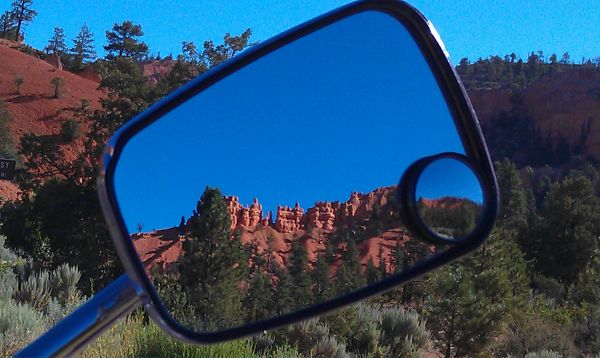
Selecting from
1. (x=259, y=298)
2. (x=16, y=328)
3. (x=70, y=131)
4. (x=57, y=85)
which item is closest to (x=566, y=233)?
(x=16, y=328)

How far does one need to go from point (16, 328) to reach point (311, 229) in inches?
169

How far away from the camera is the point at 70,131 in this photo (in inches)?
1432

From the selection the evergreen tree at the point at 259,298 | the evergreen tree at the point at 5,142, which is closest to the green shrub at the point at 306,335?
the evergreen tree at the point at 259,298

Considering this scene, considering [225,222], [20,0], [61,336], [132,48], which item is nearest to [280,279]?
[225,222]

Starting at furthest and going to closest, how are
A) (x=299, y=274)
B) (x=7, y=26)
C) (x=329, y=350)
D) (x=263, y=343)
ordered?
(x=7, y=26), (x=329, y=350), (x=263, y=343), (x=299, y=274)

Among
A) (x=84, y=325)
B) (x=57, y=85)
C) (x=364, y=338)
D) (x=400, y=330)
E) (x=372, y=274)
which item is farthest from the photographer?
(x=57, y=85)

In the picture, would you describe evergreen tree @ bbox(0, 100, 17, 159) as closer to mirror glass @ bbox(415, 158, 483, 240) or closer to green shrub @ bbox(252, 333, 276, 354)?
green shrub @ bbox(252, 333, 276, 354)

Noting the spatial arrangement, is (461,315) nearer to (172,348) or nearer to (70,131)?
(172,348)

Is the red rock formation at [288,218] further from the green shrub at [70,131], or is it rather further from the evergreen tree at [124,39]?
the evergreen tree at [124,39]

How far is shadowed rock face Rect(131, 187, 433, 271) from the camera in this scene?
1439 mm

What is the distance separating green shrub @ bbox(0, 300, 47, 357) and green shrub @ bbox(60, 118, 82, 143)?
2673 cm

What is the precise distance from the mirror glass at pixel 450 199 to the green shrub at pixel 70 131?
31543mm

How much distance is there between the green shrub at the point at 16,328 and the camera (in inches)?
208

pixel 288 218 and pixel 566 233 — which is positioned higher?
pixel 288 218
